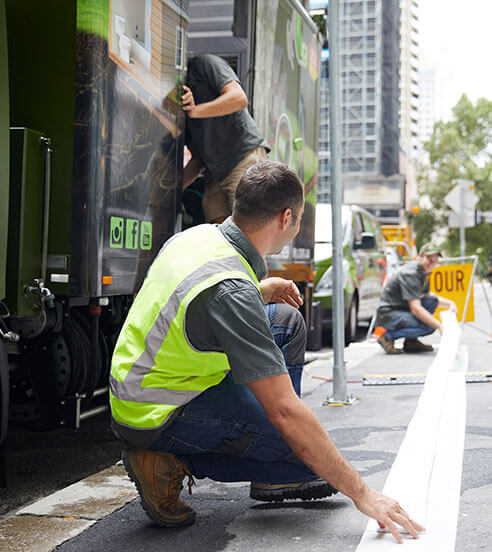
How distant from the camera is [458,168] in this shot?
170 ft

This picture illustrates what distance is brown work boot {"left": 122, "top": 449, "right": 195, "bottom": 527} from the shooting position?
2.99 m

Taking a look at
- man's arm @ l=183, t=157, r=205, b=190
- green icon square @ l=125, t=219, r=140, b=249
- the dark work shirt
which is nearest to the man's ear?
the dark work shirt

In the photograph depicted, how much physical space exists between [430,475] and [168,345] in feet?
4.18

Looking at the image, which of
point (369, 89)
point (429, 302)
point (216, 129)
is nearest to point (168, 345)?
point (216, 129)

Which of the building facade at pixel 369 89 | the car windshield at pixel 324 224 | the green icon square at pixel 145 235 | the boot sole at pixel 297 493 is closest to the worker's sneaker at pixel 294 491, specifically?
the boot sole at pixel 297 493

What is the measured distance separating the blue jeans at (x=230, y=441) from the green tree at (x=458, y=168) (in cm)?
4846

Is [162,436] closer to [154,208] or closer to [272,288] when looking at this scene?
[272,288]

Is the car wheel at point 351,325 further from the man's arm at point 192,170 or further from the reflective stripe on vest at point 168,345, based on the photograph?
the reflective stripe on vest at point 168,345

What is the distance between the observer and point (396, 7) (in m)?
77.1

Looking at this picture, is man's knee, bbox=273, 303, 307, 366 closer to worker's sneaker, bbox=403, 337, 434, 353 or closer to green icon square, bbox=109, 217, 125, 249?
green icon square, bbox=109, 217, 125, 249

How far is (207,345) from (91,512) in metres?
1.07

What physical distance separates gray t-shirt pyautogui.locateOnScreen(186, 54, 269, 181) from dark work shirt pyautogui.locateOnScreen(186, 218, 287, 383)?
2724 millimetres

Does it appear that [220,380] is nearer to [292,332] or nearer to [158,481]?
[158,481]

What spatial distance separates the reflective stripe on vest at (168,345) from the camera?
9.09 ft
